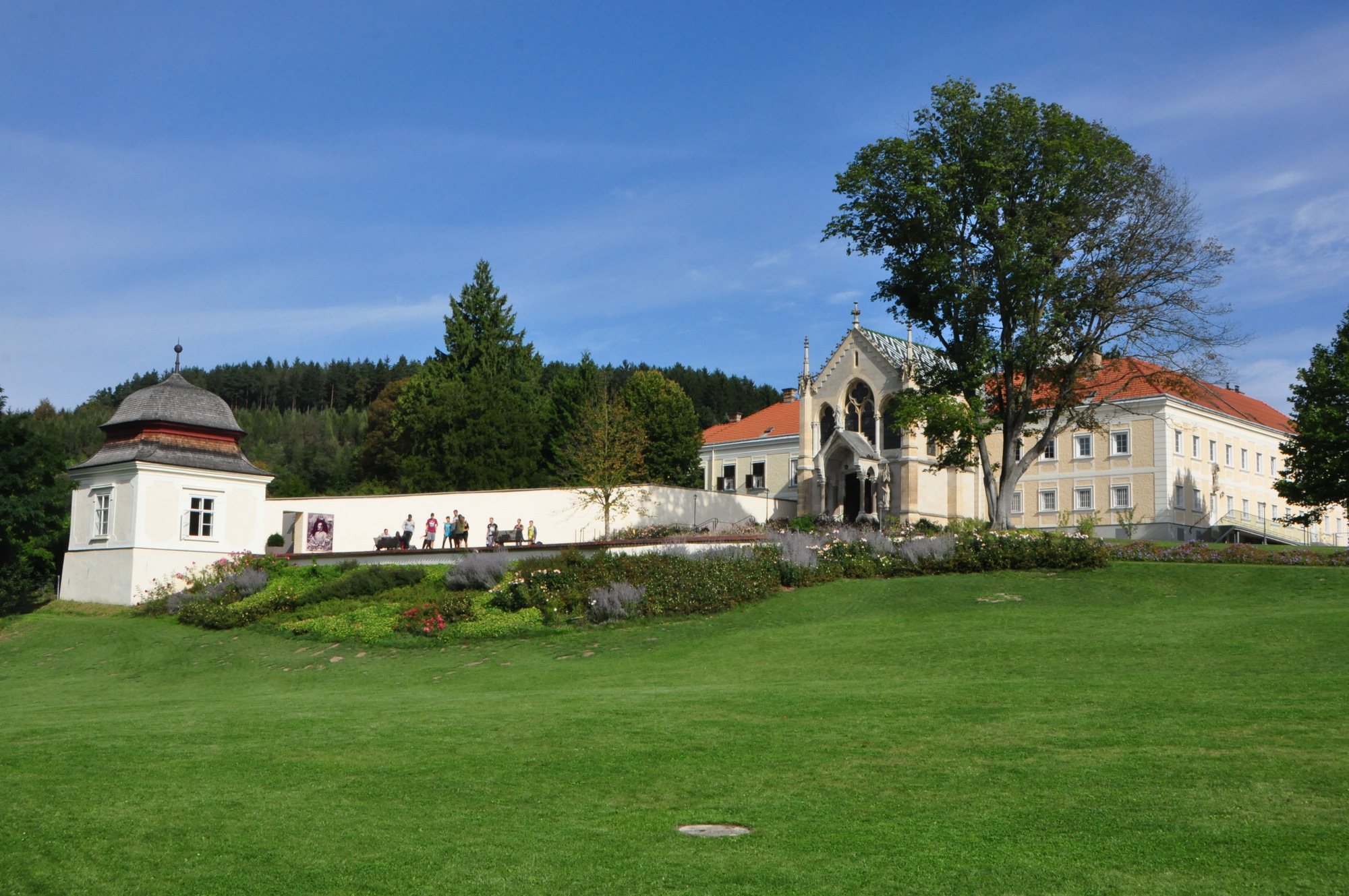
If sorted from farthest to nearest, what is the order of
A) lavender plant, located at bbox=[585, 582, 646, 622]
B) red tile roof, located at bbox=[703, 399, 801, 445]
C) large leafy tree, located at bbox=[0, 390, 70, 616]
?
1. red tile roof, located at bbox=[703, 399, 801, 445]
2. large leafy tree, located at bbox=[0, 390, 70, 616]
3. lavender plant, located at bbox=[585, 582, 646, 622]

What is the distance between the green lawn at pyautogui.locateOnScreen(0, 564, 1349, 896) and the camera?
6992 mm

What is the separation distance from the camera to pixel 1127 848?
719cm

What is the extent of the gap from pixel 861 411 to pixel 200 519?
30.9 metres

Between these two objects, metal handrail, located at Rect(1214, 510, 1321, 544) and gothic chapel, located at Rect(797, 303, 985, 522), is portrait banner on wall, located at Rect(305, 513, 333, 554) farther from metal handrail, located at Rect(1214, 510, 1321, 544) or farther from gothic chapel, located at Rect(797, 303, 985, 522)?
metal handrail, located at Rect(1214, 510, 1321, 544)

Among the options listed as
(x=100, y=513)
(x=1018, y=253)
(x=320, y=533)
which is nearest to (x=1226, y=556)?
(x=1018, y=253)

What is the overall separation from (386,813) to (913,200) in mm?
29976

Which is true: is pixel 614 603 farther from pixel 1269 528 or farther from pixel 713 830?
pixel 1269 528

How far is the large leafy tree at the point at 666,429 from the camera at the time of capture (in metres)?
63.5

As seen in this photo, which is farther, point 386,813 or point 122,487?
point 122,487

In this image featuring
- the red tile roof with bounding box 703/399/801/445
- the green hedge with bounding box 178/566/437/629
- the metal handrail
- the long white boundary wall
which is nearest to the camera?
the green hedge with bounding box 178/566/437/629

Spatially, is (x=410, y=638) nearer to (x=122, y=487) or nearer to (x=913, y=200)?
(x=122, y=487)

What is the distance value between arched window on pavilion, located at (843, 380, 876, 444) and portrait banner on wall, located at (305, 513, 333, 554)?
83.6 feet

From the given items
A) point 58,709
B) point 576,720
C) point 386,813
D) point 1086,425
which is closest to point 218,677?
point 58,709

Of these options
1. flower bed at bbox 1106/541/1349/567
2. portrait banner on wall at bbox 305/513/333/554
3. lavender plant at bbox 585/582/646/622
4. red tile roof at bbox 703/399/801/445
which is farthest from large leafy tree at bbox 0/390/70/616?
red tile roof at bbox 703/399/801/445
